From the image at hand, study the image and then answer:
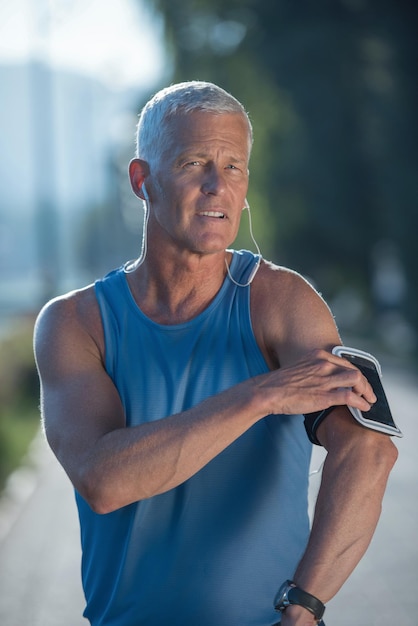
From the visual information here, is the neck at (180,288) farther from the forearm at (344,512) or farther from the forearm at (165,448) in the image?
the forearm at (344,512)

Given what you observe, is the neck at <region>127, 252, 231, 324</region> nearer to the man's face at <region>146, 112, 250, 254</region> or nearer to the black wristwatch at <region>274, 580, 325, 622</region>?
the man's face at <region>146, 112, 250, 254</region>

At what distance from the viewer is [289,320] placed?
260cm

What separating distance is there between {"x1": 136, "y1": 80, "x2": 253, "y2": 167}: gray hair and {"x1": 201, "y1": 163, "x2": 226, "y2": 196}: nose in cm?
13

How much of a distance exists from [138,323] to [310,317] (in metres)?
0.42

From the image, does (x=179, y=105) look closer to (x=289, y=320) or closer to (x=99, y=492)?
(x=289, y=320)

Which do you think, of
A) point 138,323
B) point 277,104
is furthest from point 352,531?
point 277,104

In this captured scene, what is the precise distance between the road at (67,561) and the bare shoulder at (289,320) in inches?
156

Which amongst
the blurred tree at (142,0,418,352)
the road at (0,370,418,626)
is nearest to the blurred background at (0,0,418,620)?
the blurred tree at (142,0,418,352)

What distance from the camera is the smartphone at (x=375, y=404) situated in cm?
245

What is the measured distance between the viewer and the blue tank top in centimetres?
257

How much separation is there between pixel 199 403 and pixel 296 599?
46 centimetres

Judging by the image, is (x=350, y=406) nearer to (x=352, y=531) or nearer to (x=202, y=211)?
(x=352, y=531)

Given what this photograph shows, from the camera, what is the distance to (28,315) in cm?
2592

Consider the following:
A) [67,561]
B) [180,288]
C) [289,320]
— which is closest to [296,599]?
[289,320]
